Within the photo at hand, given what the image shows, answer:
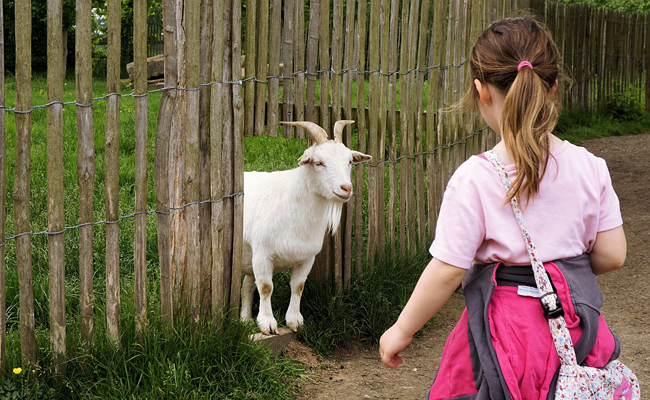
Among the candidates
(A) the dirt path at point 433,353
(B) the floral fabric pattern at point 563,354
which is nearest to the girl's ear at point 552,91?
(B) the floral fabric pattern at point 563,354

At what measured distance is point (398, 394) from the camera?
4.35 meters

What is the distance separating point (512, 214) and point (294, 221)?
101 inches

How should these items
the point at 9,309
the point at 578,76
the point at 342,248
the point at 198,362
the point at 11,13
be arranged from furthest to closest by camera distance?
the point at 11,13 → the point at 578,76 → the point at 342,248 → the point at 9,309 → the point at 198,362

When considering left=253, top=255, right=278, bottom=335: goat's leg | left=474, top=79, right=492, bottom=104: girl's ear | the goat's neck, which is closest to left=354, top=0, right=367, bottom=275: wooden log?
the goat's neck

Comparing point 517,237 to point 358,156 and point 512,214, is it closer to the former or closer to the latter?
point 512,214

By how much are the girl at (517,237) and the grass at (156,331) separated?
178 centimetres

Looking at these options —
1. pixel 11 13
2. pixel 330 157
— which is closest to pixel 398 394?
pixel 330 157

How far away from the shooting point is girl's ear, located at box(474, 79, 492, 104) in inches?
87.9

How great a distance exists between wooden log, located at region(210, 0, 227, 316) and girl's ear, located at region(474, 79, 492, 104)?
2.03 metres

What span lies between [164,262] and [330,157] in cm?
115

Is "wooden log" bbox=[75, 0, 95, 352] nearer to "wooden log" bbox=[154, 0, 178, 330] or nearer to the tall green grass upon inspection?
the tall green grass

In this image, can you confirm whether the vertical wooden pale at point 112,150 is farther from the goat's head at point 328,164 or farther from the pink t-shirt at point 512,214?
the pink t-shirt at point 512,214

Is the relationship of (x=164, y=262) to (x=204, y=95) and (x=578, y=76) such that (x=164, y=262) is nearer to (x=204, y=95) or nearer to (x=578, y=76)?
(x=204, y=95)

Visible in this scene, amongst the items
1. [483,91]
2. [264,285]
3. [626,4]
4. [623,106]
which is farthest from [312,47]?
[626,4]
